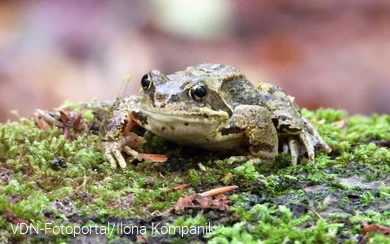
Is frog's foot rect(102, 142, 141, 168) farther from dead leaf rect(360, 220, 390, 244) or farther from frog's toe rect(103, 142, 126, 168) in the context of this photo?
dead leaf rect(360, 220, 390, 244)

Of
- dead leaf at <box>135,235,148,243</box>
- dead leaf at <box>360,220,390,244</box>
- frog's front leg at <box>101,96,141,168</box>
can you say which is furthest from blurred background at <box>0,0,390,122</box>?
dead leaf at <box>360,220,390,244</box>

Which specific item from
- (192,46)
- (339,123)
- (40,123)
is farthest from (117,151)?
(192,46)

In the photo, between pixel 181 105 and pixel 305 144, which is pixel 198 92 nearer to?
pixel 181 105

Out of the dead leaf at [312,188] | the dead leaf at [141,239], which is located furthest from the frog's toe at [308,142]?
the dead leaf at [141,239]

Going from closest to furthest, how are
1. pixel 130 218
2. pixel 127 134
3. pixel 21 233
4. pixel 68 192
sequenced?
1. pixel 21 233
2. pixel 130 218
3. pixel 68 192
4. pixel 127 134

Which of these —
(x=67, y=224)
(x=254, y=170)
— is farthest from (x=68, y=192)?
(x=254, y=170)

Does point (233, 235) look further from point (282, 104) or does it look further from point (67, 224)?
point (282, 104)
